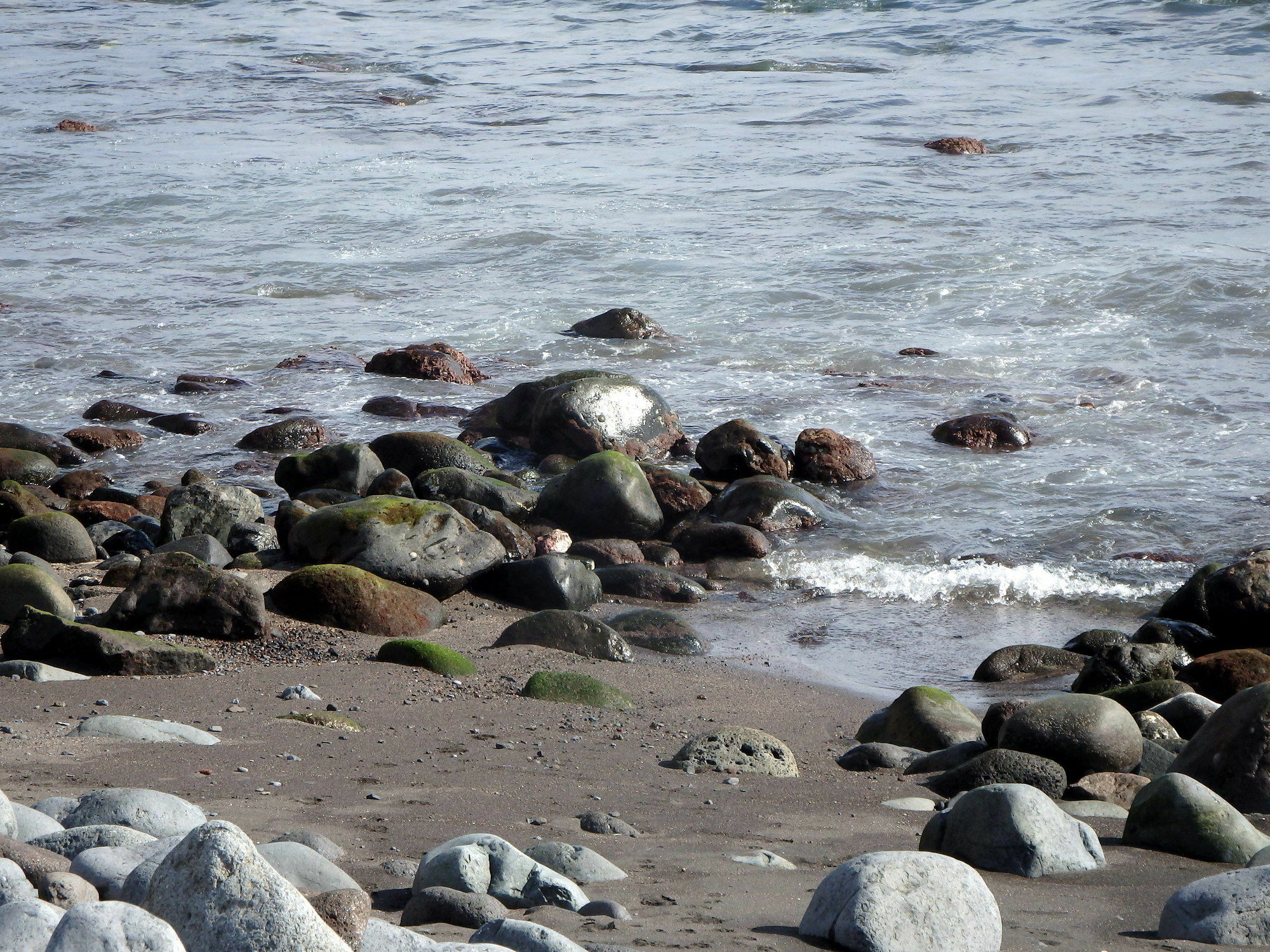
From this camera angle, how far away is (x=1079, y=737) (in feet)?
13.8

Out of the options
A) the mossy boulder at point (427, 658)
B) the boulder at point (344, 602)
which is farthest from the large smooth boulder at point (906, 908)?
the boulder at point (344, 602)

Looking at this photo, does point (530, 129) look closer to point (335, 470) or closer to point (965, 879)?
point (335, 470)

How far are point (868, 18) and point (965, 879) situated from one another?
30850mm

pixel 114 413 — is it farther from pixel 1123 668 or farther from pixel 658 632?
pixel 1123 668

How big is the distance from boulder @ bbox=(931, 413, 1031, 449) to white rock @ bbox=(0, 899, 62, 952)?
8.25m

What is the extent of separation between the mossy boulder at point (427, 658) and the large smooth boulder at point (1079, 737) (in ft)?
6.79

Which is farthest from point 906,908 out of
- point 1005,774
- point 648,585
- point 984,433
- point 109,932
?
point 984,433

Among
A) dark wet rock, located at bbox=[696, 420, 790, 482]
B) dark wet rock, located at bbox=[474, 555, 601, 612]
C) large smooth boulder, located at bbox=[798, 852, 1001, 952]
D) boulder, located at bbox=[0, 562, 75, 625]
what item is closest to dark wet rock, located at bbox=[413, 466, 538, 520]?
dark wet rock, located at bbox=[474, 555, 601, 612]

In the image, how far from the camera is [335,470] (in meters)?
8.34

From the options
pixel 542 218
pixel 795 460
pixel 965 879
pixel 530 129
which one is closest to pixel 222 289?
pixel 542 218

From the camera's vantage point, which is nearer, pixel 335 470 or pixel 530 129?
pixel 335 470

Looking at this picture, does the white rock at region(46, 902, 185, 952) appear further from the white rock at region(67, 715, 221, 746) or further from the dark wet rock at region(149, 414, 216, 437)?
the dark wet rock at region(149, 414, 216, 437)

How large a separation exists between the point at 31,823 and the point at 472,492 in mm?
5262

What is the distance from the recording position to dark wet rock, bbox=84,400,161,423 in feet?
33.7
